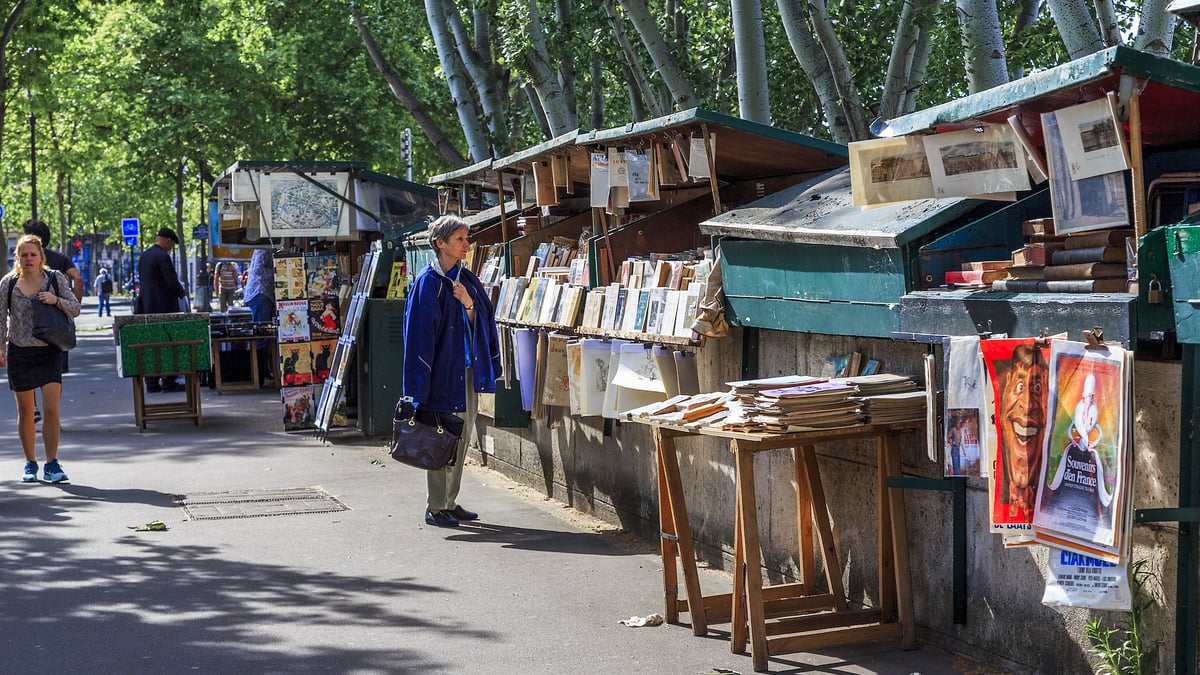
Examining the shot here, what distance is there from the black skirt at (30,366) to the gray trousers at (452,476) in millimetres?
3277

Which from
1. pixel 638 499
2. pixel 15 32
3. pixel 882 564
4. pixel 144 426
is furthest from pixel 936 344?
pixel 15 32

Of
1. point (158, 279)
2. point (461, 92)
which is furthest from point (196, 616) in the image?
point (461, 92)

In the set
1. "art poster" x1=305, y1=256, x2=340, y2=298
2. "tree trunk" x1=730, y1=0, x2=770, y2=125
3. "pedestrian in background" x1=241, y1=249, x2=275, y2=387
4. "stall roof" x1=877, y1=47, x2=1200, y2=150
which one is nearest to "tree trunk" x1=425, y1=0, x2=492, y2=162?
"pedestrian in background" x1=241, y1=249, x2=275, y2=387

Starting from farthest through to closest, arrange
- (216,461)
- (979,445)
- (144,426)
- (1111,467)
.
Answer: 1. (144,426)
2. (216,461)
3. (979,445)
4. (1111,467)

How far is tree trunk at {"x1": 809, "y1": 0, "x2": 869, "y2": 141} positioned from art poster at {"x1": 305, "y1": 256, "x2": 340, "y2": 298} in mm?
5075

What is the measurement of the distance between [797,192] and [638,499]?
2.15 metres

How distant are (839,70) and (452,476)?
218 inches

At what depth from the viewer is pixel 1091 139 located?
181 inches

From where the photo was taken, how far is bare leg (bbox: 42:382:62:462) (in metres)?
10.1

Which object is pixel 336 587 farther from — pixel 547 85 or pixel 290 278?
pixel 547 85

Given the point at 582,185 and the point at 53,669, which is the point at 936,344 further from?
the point at 582,185

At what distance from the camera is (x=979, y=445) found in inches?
193

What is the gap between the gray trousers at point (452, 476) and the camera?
8758 mm

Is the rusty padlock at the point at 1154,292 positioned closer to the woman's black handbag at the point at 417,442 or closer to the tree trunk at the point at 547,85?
the woman's black handbag at the point at 417,442
